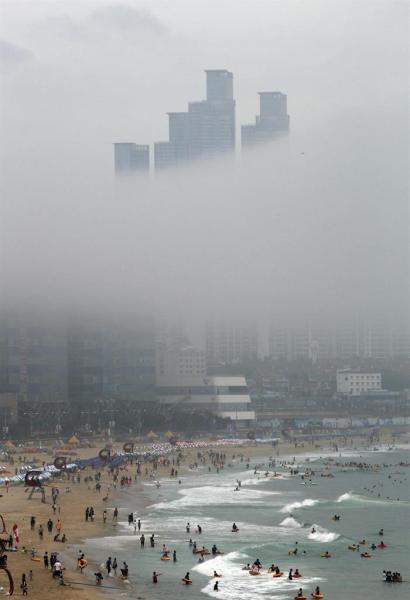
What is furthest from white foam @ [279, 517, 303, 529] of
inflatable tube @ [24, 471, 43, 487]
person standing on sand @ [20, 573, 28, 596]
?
person standing on sand @ [20, 573, 28, 596]

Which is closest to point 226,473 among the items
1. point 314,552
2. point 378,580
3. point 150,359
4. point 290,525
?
point 290,525

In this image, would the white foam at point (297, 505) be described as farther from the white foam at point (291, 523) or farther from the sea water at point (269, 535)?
the white foam at point (291, 523)

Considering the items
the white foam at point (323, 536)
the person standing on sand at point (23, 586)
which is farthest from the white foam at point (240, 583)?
the white foam at point (323, 536)

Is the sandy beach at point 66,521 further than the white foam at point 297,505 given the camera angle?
No

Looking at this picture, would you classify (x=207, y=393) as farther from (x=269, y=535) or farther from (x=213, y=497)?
(x=269, y=535)

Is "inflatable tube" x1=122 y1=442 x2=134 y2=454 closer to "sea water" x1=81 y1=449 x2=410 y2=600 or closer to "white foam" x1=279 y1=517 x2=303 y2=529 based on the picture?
"sea water" x1=81 y1=449 x2=410 y2=600

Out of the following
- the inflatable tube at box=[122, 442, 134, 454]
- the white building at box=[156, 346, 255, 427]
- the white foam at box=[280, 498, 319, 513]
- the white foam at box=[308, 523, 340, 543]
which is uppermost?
the white building at box=[156, 346, 255, 427]
